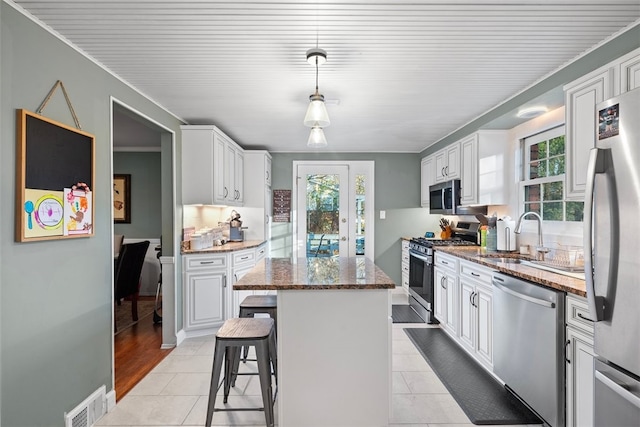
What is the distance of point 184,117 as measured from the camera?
135 inches

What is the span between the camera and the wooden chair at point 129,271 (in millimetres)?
3738

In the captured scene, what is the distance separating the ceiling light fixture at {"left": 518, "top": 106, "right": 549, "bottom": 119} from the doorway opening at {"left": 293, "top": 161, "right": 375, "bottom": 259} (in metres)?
2.58

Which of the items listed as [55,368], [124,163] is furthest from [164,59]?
[124,163]

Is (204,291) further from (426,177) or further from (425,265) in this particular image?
(426,177)

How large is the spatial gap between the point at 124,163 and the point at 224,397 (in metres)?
4.24

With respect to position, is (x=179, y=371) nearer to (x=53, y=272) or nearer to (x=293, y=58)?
(x=53, y=272)

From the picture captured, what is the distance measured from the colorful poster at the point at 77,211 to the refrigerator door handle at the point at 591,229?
2573 mm

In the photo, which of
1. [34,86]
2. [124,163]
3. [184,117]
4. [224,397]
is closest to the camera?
[34,86]

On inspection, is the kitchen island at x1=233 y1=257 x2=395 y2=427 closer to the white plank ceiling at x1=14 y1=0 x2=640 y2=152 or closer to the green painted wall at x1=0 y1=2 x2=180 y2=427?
the green painted wall at x1=0 y1=2 x2=180 y2=427

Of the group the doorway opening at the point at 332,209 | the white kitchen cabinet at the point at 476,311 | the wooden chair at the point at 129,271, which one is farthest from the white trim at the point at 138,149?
the white kitchen cabinet at the point at 476,311

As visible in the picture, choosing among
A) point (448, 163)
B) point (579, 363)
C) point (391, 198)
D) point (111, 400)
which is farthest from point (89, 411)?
point (391, 198)

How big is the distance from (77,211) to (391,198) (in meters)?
4.36

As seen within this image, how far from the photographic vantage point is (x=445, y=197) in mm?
4258

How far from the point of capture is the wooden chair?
374 centimetres
